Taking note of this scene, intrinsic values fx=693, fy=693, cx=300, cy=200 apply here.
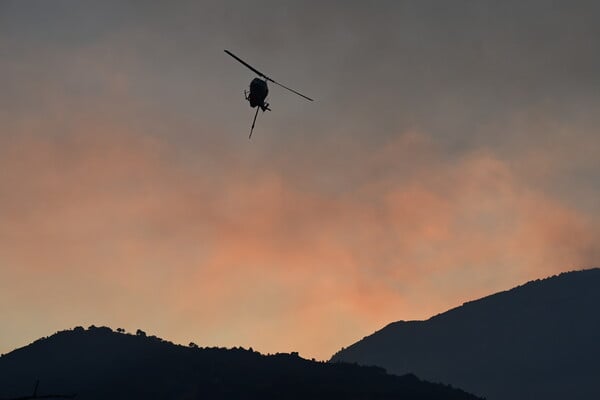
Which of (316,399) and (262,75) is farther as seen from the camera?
(316,399)

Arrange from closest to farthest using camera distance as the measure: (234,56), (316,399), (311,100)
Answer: (311,100), (234,56), (316,399)

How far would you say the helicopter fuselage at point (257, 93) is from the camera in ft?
189

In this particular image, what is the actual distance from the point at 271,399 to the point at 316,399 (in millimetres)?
13013

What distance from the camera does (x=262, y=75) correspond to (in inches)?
2258

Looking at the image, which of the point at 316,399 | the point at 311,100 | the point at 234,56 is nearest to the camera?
the point at 311,100

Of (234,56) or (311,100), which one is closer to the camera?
(311,100)

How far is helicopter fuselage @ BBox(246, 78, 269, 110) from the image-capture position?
57.5 metres

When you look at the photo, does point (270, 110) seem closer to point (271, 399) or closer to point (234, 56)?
point (234, 56)

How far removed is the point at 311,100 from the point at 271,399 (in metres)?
165

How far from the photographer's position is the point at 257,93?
5753 centimetres

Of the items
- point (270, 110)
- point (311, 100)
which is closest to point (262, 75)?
Answer: point (270, 110)

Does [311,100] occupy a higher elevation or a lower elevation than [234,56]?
lower

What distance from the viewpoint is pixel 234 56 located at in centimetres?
5406

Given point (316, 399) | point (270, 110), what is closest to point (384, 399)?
point (316, 399)
